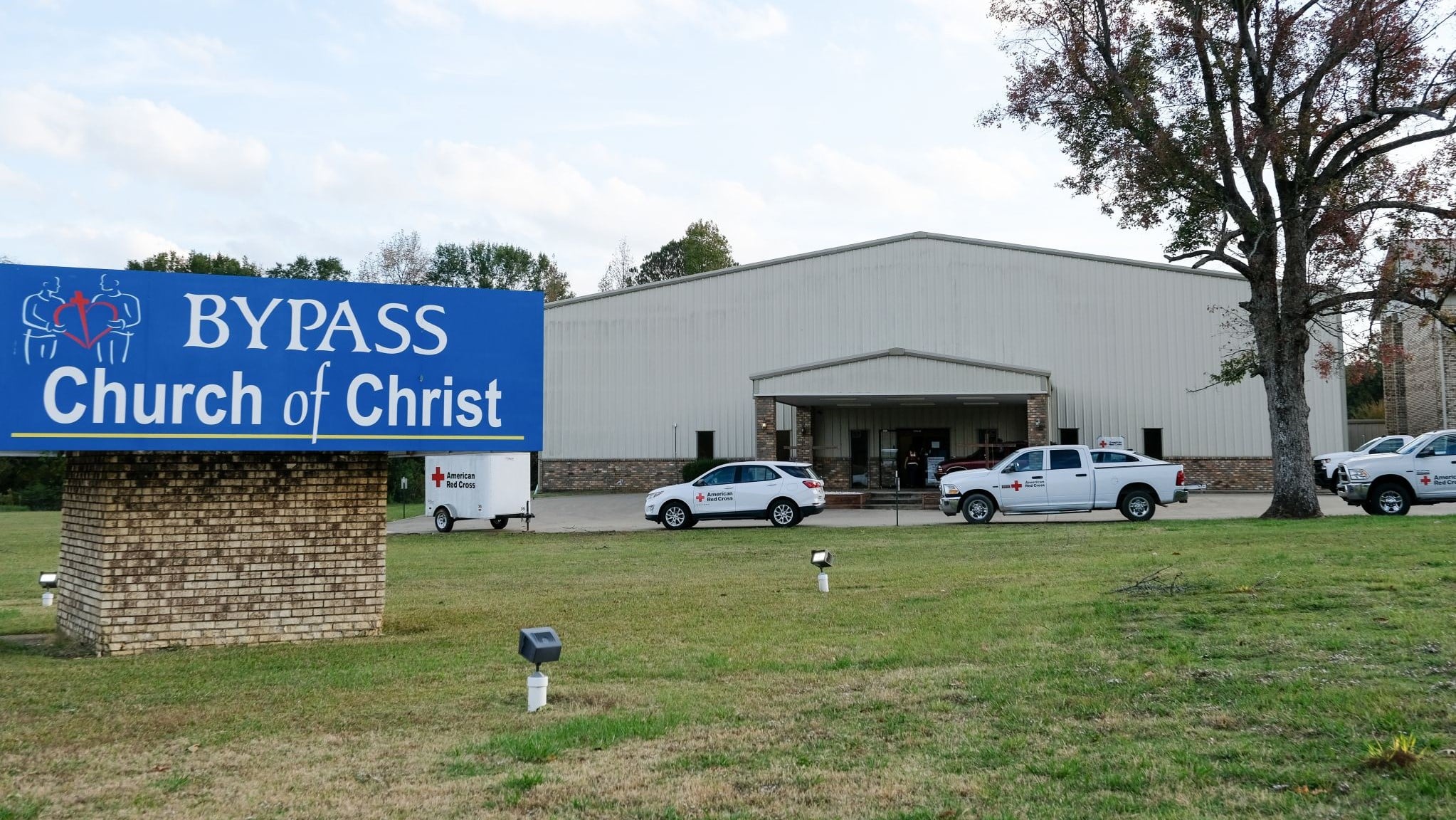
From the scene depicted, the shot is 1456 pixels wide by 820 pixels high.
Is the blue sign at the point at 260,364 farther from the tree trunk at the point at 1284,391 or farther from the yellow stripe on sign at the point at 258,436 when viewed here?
the tree trunk at the point at 1284,391

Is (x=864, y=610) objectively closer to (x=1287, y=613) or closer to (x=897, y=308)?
(x=1287, y=613)

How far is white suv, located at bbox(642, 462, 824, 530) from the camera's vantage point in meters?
25.0

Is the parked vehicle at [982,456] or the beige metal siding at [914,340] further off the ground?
the beige metal siding at [914,340]

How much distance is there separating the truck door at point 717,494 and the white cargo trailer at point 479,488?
14.0 ft

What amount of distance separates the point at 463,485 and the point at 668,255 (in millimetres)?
55244

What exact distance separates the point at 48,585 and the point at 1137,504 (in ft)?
61.9

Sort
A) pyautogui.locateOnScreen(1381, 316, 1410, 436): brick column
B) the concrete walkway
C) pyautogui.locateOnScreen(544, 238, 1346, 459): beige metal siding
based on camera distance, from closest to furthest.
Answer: the concrete walkway
pyautogui.locateOnScreen(544, 238, 1346, 459): beige metal siding
pyautogui.locateOnScreen(1381, 316, 1410, 436): brick column

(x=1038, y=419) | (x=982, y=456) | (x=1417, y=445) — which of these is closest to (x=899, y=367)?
(x=1038, y=419)

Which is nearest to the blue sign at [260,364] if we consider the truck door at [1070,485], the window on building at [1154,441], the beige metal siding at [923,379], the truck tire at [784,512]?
the truck tire at [784,512]

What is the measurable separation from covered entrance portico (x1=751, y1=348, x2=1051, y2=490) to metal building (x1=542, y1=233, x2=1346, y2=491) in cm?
6

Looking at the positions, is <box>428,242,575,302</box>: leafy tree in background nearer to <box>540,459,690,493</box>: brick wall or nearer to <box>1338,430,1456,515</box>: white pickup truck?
<box>540,459,690,493</box>: brick wall

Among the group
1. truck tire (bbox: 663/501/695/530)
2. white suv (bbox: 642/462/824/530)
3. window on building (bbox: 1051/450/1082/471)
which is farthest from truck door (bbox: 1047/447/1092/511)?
truck tire (bbox: 663/501/695/530)

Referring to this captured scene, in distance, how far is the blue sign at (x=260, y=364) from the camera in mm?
9570

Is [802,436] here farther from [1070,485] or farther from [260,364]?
[260,364]
